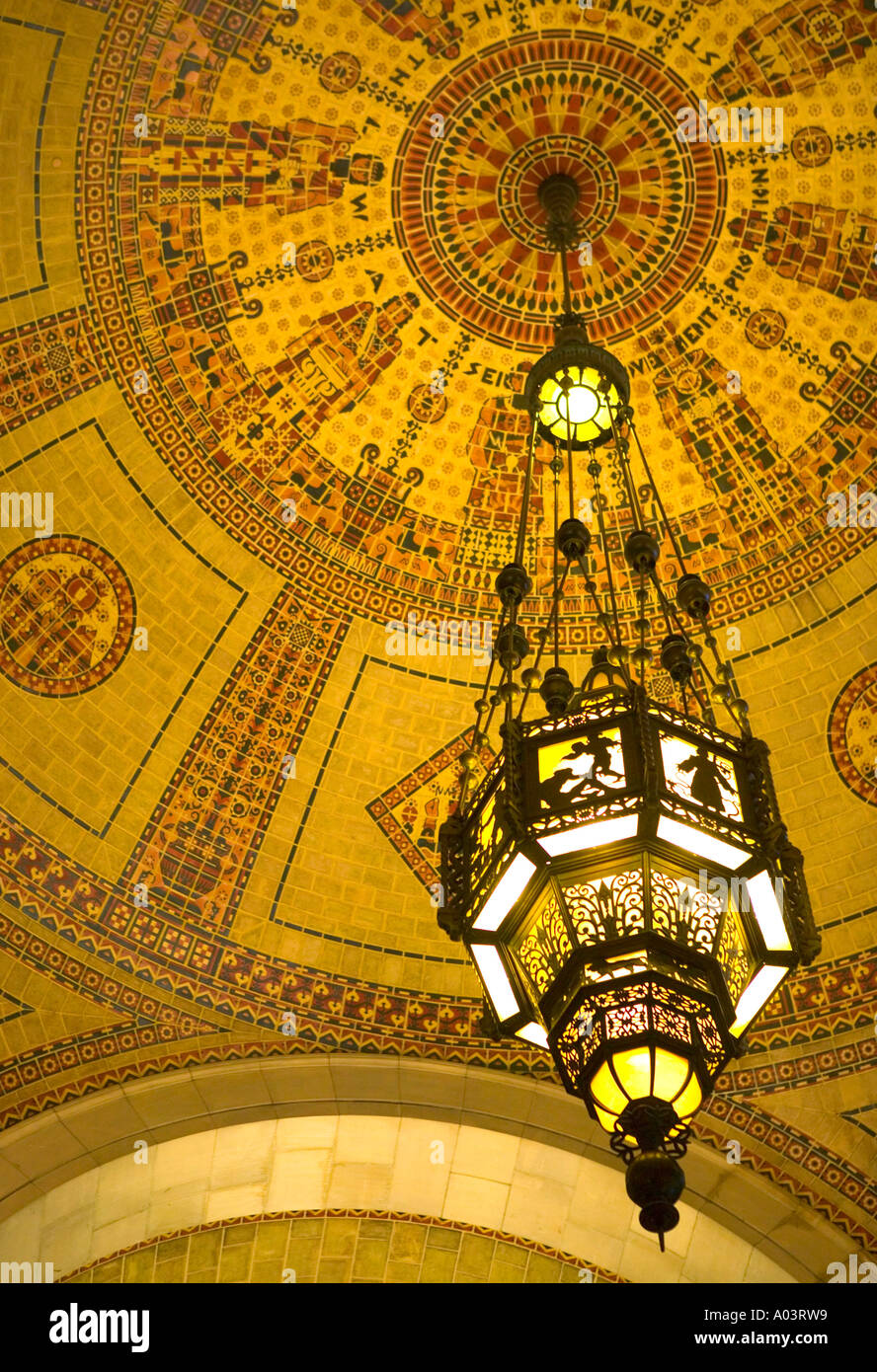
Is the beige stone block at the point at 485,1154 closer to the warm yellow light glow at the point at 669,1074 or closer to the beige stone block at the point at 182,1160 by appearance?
the beige stone block at the point at 182,1160

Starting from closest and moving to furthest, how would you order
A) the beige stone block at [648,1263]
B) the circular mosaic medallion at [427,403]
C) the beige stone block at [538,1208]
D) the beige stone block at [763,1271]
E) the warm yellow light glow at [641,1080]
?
the warm yellow light glow at [641,1080] < the beige stone block at [763,1271] < the beige stone block at [648,1263] < the beige stone block at [538,1208] < the circular mosaic medallion at [427,403]

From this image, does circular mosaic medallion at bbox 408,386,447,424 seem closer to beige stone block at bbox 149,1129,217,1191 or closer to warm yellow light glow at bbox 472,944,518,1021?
beige stone block at bbox 149,1129,217,1191

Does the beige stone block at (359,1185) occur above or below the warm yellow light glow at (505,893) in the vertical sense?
above

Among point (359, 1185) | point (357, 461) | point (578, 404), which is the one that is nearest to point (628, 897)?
point (578, 404)

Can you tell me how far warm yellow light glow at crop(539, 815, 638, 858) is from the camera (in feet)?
13.5

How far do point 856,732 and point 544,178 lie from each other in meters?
3.46

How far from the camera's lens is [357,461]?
8086 mm

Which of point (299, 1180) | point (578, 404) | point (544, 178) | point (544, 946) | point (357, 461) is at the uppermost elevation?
point (544, 178)

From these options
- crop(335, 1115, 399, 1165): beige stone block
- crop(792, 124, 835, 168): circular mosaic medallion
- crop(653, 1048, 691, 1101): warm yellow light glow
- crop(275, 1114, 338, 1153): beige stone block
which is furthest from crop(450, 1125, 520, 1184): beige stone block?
crop(792, 124, 835, 168): circular mosaic medallion

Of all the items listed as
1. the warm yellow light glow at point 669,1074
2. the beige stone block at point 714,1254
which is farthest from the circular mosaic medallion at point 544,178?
the warm yellow light glow at point 669,1074

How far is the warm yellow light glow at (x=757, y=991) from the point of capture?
4.34 metres

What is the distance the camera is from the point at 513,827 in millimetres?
4172

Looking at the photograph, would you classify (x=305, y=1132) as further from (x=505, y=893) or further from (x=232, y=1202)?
(x=505, y=893)
